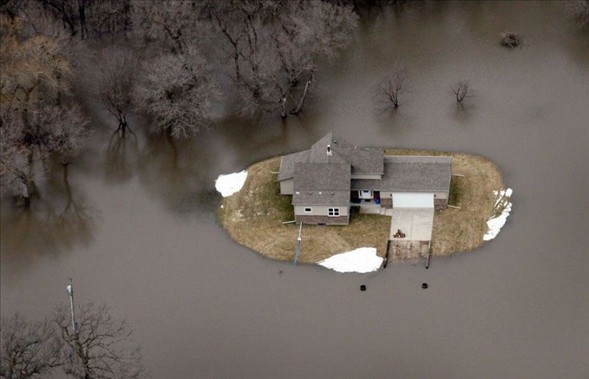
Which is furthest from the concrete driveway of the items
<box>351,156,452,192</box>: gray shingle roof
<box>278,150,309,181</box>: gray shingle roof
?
<box>278,150,309,181</box>: gray shingle roof

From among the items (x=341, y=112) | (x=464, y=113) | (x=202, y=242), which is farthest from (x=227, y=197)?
(x=464, y=113)

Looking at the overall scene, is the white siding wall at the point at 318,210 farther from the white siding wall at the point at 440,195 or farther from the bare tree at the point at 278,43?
the bare tree at the point at 278,43

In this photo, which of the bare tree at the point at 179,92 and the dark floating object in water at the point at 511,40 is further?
the dark floating object in water at the point at 511,40

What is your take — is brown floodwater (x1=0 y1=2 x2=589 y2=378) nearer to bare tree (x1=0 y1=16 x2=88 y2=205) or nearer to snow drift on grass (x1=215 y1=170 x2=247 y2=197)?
snow drift on grass (x1=215 y1=170 x2=247 y2=197)

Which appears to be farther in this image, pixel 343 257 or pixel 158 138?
pixel 158 138

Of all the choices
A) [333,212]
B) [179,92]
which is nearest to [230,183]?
[333,212]

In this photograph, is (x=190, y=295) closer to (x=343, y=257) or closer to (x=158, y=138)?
(x=343, y=257)

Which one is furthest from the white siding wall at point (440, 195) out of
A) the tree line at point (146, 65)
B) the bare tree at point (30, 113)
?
the bare tree at point (30, 113)
